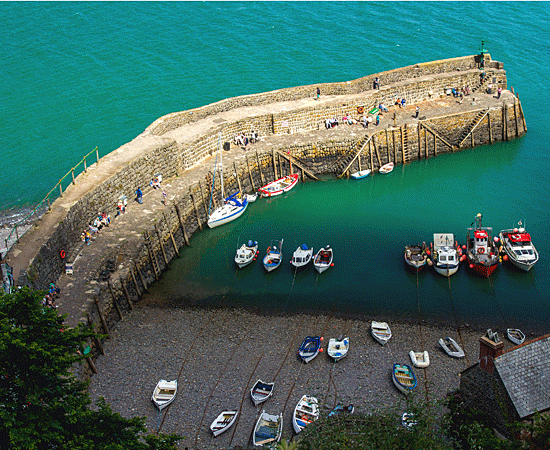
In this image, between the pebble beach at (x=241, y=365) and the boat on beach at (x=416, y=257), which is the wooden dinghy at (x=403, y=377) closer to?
the pebble beach at (x=241, y=365)

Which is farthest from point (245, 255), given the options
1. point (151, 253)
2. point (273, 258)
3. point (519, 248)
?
point (519, 248)

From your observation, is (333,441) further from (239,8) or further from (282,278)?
(239,8)

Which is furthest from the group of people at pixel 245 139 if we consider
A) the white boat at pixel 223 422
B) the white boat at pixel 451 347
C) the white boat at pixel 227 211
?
the white boat at pixel 223 422

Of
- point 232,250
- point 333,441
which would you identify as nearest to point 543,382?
point 333,441

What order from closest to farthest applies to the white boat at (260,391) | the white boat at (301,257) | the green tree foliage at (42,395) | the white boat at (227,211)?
the green tree foliage at (42,395), the white boat at (260,391), the white boat at (301,257), the white boat at (227,211)

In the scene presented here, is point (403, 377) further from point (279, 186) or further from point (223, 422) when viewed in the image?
point (279, 186)
